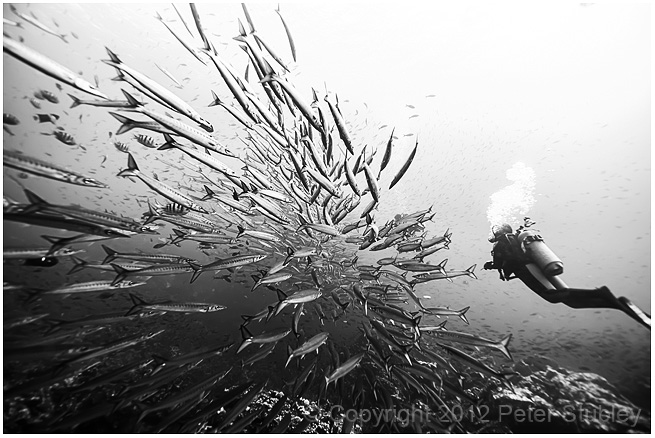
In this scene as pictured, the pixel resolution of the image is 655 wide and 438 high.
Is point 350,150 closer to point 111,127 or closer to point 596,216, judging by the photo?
point 111,127

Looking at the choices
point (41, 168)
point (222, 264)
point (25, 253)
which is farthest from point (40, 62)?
point (222, 264)

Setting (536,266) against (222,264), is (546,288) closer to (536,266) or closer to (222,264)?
(536,266)

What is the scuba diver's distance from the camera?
4363 mm

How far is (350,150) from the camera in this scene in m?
2.85

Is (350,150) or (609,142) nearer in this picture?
(350,150)

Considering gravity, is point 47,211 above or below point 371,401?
above

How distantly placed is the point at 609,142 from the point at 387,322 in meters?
23.9

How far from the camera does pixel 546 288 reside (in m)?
5.12

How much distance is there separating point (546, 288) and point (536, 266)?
471 millimetres

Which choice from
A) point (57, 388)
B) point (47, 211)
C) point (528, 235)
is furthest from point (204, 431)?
point (528, 235)

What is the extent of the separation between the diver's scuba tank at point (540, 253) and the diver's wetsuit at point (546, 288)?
109 millimetres

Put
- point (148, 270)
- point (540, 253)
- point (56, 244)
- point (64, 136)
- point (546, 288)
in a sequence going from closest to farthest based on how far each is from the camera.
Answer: point (56, 244)
point (148, 270)
point (64, 136)
point (546, 288)
point (540, 253)

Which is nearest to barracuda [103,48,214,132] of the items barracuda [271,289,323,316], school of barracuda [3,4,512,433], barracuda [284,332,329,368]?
school of barracuda [3,4,512,433]

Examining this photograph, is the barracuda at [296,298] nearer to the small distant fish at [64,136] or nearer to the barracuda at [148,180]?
the barracuda at [148,180]
